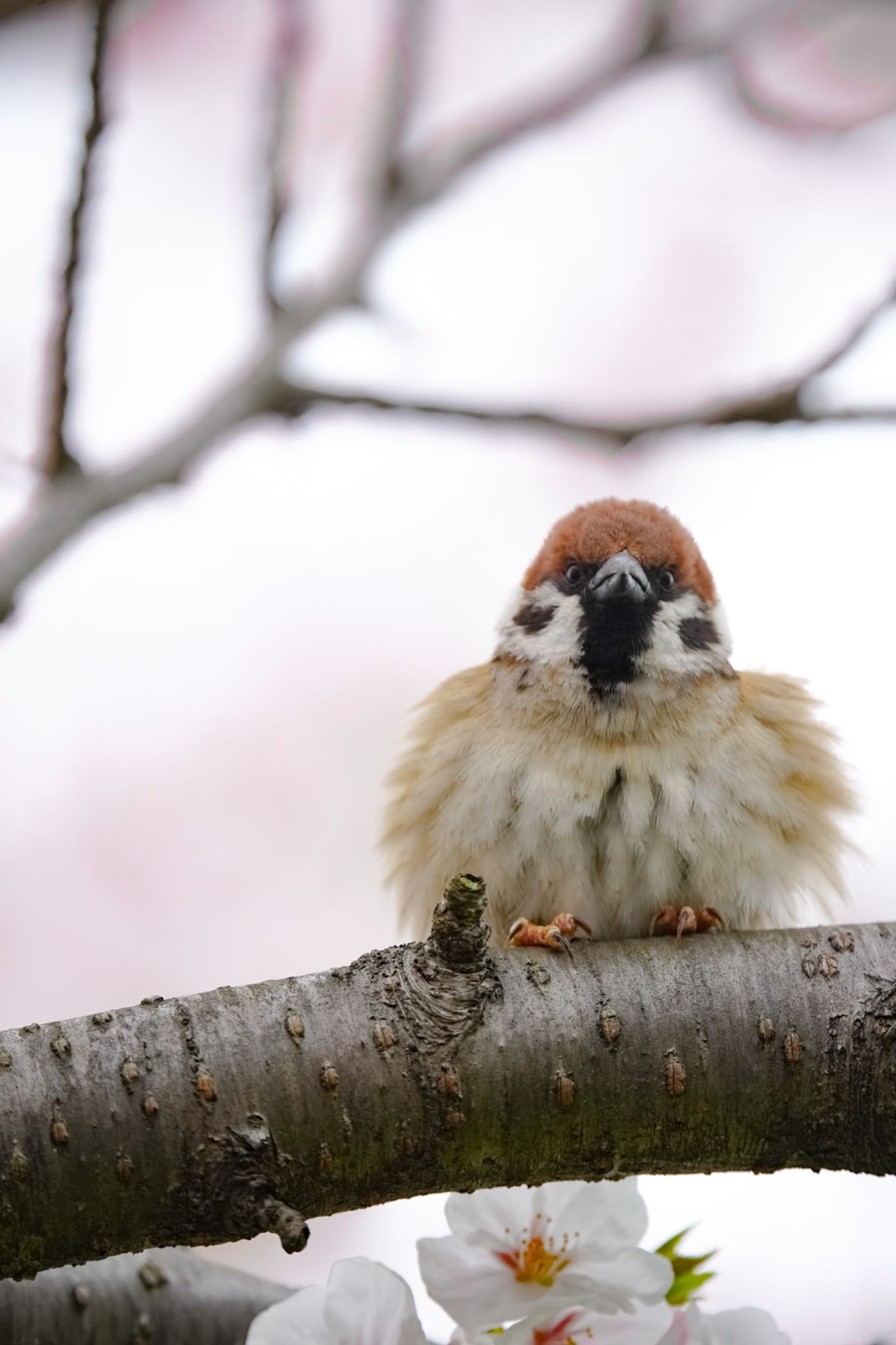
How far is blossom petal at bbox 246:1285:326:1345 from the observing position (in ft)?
4.77

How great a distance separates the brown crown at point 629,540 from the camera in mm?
2771

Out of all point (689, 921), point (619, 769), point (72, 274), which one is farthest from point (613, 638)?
point (72, 274)

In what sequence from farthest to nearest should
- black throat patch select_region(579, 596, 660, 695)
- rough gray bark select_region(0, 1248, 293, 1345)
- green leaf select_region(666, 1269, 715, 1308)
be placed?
black throat patch select_region(579, 596, 660, 695) < rough gray bark select_region(0, 1248, 293, 1345) < green leaf select_region(666, 1269, 715, 1308)

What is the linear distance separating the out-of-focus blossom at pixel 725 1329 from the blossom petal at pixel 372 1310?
0.32 meters

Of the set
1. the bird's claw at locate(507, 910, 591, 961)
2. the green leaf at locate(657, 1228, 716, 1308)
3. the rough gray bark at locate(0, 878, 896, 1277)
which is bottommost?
the green leaf at locate(657, 1228, 716, 1308)

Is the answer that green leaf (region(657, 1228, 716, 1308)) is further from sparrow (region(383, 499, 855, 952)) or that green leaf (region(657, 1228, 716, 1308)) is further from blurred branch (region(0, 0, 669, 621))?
blurred branch (region(0, 0, 669, 621))

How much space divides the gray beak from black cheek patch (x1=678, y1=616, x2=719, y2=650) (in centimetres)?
11

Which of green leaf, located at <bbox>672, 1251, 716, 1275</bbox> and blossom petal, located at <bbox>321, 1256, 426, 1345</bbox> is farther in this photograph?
green leaf, located at <bbox>672, 1251, 716, 1275</bbox>

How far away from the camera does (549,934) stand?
1965 millimetres

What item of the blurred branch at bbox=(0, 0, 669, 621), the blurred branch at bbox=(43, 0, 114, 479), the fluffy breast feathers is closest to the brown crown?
the fluffy breast feathers

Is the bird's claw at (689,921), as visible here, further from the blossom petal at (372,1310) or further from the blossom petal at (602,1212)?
the blossom petal at (372,1310)

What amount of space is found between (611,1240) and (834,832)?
107 cm

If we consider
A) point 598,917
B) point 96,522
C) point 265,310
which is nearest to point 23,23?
point 265,310

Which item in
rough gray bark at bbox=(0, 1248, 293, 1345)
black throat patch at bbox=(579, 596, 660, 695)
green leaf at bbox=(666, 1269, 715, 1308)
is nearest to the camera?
green leaf at bbox=(666, 1269, 715, 1308)
